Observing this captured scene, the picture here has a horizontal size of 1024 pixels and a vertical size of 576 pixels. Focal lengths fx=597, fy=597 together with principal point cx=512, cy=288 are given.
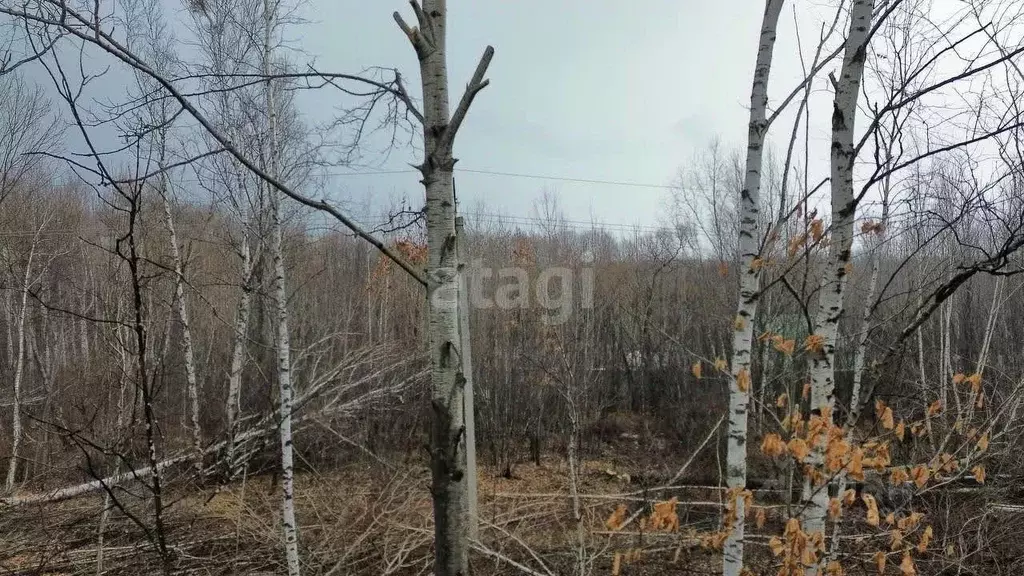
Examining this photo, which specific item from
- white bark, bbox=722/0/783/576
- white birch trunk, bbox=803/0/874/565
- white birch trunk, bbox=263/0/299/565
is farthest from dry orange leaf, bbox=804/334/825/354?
white birch trunk, bbox=263/0/299/565

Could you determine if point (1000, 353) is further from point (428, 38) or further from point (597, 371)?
point (428, 38)

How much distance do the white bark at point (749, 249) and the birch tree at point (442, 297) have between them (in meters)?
1.49

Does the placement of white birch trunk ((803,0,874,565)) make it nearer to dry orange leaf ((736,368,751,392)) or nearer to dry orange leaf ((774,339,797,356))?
dry orange leaf ((774,339,797,356))

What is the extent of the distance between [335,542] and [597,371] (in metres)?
7.01

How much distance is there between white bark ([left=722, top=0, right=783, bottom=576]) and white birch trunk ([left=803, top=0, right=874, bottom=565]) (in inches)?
11.0

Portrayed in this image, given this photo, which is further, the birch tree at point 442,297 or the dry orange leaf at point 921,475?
the dry orange leaf at point 921,475

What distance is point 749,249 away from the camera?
8.86 ft

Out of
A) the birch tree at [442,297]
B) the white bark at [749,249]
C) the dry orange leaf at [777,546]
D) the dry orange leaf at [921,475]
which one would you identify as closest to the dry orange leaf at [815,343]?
the white bark at [749,249]

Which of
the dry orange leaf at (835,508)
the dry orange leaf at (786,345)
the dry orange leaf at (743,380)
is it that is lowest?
the dry orange leaf at (835,508)

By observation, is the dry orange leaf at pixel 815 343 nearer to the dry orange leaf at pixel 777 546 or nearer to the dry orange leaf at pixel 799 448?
the dry orange leaf at pixel 799 448

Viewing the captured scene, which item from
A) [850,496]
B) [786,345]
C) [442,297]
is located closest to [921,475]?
[850,496]

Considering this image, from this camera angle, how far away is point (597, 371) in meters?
11.7

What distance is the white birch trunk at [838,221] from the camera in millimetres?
2488

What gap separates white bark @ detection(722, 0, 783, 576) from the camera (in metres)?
2.67
